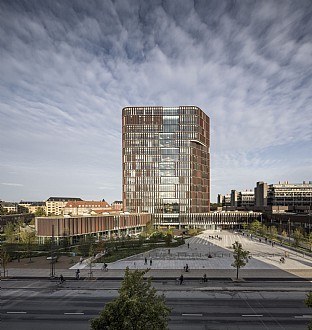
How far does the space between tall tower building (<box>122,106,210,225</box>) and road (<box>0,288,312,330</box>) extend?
105 m

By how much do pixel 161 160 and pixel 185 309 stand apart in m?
114

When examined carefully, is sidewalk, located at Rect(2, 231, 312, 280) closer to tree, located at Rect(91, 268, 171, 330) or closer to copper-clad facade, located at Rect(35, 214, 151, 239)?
copper-clad facade, located at Rect(35, 214, 151, 239)

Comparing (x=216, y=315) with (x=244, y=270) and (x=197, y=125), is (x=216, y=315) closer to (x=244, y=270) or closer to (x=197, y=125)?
(x=244, y=270)

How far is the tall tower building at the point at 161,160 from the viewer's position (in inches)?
5468

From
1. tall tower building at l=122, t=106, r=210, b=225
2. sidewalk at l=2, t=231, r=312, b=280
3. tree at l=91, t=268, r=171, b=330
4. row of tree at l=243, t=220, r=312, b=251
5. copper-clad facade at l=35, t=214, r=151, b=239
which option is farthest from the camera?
tall tower building at l=122, t=106, r=210, b=225

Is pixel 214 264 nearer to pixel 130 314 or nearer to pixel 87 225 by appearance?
pixel 130 314

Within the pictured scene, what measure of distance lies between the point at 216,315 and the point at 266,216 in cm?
11691

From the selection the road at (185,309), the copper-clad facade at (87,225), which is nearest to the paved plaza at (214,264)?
the road at (185,309)

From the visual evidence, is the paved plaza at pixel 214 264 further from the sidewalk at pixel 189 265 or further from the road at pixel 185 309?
the road at pixel 185 309

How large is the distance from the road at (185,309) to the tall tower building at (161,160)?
10511cm

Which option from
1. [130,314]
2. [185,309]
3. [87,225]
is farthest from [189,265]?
[87,225]

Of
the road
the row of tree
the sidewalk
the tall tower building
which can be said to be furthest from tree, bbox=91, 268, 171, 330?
the tall tower building

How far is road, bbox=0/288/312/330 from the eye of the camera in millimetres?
23703

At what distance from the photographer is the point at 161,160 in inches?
5487
